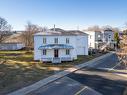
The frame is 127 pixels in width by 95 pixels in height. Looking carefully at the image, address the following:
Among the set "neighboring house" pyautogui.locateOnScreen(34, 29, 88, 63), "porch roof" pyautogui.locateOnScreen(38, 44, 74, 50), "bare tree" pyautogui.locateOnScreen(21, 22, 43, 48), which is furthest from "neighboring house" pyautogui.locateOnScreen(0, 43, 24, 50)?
"porch roof" pyautogui.locateOnScreen(38, 44, 74, 50)

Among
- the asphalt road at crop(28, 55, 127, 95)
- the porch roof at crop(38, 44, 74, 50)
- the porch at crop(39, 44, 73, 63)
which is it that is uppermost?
the porch roof at crop(38, 44, 74, 50)

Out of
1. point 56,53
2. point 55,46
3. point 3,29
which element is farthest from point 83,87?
point 3,29

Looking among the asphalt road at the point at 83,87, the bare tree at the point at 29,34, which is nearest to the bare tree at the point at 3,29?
the bare tree at the point at 29,34

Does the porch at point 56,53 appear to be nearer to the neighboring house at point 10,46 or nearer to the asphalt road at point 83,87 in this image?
the asphalt road at point 83,87

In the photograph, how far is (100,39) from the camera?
94938 millimetres

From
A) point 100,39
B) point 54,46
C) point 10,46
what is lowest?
point 10,46

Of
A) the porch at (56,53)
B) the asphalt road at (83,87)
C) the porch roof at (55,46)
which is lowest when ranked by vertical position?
A: the asphalt road at (83,87)

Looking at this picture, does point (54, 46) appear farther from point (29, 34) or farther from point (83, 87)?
point (29, 34)

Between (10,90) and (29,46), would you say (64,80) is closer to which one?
(10,90)

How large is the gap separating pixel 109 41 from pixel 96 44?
885 cm

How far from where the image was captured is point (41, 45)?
154ft

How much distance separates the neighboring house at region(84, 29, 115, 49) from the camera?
89.9m

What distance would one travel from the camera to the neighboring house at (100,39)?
89938mm

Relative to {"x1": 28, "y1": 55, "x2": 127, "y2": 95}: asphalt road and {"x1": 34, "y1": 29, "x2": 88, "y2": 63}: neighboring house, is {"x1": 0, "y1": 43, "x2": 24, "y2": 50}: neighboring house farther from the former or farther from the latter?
{"x1": 28, "y1": 55, "x2": 127, "y2": 95}: asphalt road
